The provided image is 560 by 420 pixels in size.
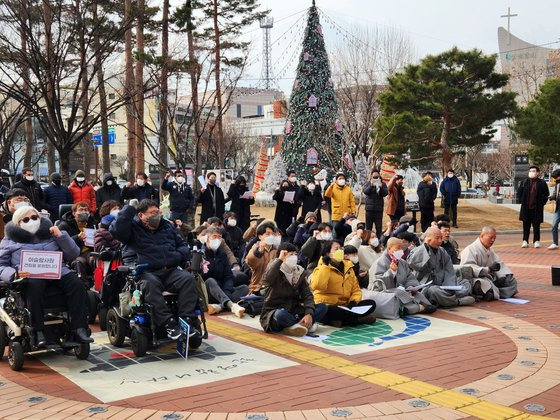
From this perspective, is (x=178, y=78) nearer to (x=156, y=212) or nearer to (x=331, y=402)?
(x=156, y=212)

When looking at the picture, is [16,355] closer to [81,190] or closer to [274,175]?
[81,190]

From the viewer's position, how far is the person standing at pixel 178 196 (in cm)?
1398

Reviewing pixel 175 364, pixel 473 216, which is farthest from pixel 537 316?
pixel 473 216

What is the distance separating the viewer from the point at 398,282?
8859 millimetres

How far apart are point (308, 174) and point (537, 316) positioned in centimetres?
2068

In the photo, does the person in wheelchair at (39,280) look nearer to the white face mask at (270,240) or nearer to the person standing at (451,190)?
the white face mask at (270,240)

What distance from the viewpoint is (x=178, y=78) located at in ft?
65.6

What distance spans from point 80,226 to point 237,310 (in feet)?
8.19

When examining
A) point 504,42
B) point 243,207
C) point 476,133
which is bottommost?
point 243,207

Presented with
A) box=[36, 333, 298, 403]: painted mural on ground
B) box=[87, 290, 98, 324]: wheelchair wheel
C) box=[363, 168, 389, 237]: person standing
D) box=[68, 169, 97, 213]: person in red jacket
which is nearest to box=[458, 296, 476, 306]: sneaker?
box=[36, 333, 298, 403]: painted mural on ground

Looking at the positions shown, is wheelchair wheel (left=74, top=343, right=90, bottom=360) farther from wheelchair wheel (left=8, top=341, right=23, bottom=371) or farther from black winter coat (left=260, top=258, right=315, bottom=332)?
black winter coat (left=260, top=258, right=315, bottom=332)

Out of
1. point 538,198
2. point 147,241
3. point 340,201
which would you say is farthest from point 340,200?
point 147,241

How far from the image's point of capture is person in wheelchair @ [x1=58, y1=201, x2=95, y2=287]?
8.41 m

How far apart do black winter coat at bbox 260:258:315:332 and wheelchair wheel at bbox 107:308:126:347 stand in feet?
5.25
